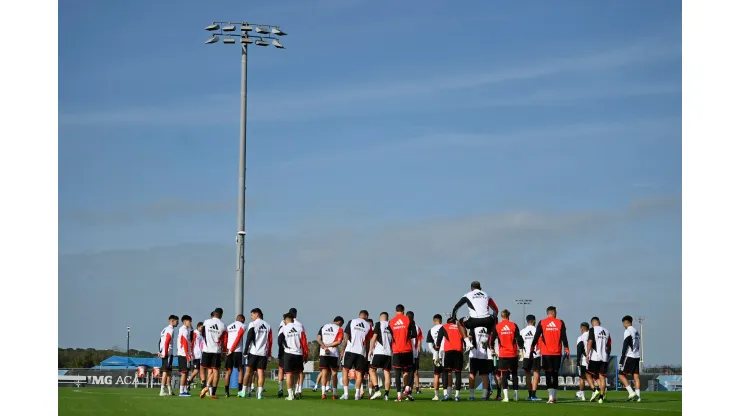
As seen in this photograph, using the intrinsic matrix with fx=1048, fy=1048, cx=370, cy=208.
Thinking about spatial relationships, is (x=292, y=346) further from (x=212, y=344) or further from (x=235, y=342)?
(x=212, y=344)

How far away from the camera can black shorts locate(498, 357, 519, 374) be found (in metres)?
17.1

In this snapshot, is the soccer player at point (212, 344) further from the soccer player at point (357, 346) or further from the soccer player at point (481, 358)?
the soccer player at point (481, 358)

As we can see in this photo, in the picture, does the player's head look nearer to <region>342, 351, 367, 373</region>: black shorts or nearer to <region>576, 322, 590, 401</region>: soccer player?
<region>342, 351, 367, 373</region>: black shorts

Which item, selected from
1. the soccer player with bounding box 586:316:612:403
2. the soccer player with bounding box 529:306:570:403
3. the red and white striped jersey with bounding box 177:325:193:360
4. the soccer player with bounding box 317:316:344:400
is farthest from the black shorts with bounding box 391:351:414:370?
the red and white striped jersey with bounding box 177:325:193:360

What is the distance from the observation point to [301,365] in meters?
16.4

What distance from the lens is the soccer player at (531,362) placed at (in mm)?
17422

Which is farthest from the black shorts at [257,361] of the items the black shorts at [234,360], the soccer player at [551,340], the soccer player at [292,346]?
the soccer player at [551,340]

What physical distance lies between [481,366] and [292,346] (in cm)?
317

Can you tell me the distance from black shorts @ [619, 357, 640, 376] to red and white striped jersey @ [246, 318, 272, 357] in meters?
6.03

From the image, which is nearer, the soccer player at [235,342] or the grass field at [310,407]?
the grass field at [310,407]

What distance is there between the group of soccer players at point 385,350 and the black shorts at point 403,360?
16 millimetres

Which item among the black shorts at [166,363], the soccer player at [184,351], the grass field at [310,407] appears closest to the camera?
the grass field at [310,407]
